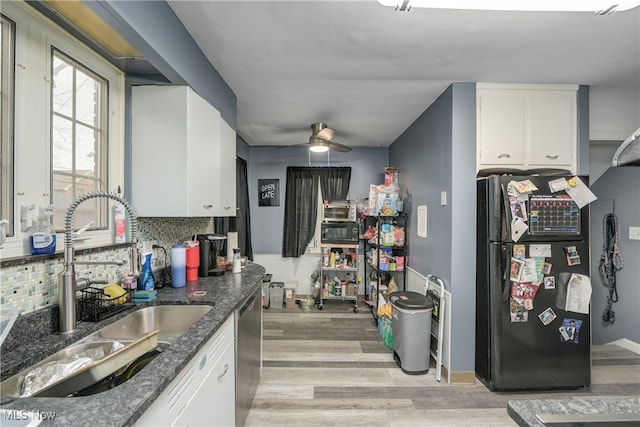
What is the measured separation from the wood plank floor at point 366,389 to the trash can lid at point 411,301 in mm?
603

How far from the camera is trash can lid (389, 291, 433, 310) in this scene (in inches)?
95.3

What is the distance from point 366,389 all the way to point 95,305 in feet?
6.49

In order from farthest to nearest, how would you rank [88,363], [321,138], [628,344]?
[321,138], [628,344], [88,363]

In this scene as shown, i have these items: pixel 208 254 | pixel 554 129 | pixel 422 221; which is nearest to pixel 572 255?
pixel 554 129

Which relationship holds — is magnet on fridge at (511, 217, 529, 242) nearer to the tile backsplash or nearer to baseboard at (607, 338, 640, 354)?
baseboard at (607, 338, 640, 354)

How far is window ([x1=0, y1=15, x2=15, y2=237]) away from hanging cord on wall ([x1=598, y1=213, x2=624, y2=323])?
16.0ft

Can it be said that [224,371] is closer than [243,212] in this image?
Yes

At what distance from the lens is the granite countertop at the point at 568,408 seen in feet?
2.47

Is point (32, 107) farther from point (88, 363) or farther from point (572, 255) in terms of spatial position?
point (572, 255)

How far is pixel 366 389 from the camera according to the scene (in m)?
2.22

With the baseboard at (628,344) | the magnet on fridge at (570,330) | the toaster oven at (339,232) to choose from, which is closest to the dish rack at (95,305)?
the toaster oven at (339,232)

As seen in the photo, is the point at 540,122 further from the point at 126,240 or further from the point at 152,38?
the point at 126,240

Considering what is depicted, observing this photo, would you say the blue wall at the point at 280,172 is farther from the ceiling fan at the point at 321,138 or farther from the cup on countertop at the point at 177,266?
the cup on countertop at the point at 177,266

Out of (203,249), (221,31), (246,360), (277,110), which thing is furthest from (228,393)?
(277,110)
